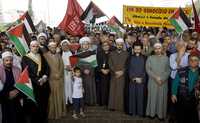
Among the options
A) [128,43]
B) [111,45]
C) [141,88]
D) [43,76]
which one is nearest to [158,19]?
[128,43]

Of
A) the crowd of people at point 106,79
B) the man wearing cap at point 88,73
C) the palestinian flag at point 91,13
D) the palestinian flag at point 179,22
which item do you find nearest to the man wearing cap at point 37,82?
the crowd of people at point 106,79

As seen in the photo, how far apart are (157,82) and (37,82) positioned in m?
2.83

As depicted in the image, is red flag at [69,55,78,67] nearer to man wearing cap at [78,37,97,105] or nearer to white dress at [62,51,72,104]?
man wearing cap at [78,37,97,105]

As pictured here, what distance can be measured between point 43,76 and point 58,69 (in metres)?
0.74

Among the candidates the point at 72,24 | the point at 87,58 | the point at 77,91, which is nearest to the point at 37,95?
the point at 77,91

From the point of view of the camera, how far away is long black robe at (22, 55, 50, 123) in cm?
1032

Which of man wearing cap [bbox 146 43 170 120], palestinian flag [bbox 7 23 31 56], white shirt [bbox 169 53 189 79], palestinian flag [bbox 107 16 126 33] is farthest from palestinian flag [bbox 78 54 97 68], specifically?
palestinian flag [bbox 107 16 126 33]

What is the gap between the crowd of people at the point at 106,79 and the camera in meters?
9.99

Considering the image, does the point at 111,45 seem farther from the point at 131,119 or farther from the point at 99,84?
the point at 131,119

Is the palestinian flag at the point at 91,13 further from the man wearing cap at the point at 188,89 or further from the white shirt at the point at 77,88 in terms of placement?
the man wearing cap at the point at 188,89

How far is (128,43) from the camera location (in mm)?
13688

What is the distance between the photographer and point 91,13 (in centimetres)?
1441

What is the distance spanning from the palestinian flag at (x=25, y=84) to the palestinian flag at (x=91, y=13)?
4884 mm

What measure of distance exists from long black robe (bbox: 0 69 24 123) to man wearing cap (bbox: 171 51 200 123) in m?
3.30
